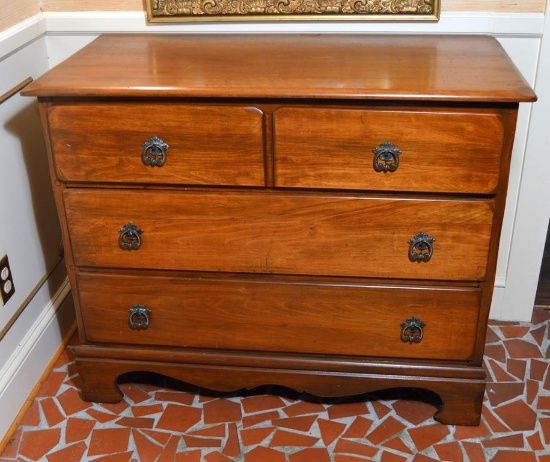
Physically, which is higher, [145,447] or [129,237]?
[129,237]

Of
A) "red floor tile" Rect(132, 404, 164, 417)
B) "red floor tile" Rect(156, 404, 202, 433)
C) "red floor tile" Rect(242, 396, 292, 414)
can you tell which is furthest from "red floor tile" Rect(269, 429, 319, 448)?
"red floor tile" Rect(132, 404, 164, 417)

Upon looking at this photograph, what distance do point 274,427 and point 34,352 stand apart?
0.80 metres

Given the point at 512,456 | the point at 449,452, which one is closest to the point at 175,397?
the point at 449,452

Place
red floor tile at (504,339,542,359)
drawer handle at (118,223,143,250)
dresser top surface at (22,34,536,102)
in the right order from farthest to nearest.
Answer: red floor tile at (504,339,542,359) < drawer handle at (118,223,143,250) < dresser top surface at (22,34,536,102)

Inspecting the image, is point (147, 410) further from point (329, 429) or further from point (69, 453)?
point (329, 429)

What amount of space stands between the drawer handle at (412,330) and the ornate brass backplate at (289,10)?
0.89 meters

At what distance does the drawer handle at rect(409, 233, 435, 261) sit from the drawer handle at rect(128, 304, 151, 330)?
2.48ft

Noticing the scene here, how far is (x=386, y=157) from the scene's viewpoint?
5.72ft

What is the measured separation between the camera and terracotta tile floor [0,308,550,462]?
6.64 feet

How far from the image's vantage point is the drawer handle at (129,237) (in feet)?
6.30

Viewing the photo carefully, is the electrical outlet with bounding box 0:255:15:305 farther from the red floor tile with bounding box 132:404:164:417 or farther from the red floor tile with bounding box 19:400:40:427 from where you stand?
the red floor tile with bounding box 132:404:164:417

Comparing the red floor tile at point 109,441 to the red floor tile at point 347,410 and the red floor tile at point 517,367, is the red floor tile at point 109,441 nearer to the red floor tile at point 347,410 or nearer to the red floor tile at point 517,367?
the red floor tile at point 347,410

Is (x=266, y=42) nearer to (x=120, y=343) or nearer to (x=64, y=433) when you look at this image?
(x=120, y=343)

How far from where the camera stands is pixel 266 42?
2109 mm
